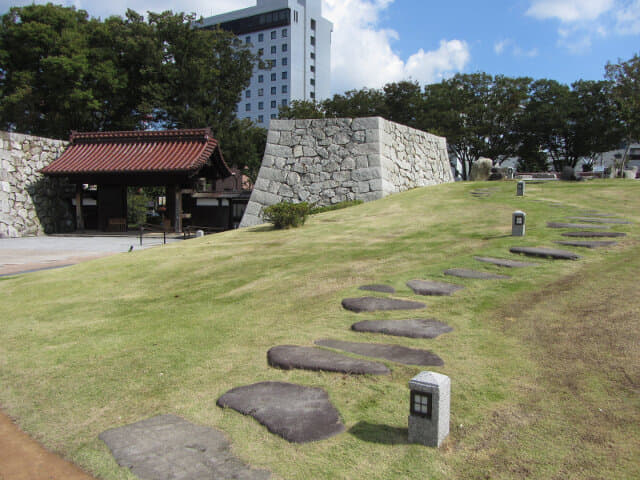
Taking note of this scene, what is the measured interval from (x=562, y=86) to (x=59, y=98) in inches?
1510

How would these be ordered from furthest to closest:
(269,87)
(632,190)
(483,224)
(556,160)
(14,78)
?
(269,87) → (556,160) → (14,78) → (632,190) → (483,224)

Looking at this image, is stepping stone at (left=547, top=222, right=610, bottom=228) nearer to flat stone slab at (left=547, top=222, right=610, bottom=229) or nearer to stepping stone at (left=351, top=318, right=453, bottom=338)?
flat stone slab at (left=547, top=222, right=610, bottom=229)

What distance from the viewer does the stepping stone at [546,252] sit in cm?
659

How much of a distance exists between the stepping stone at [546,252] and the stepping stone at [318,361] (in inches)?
171

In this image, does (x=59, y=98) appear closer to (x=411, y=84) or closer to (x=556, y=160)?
(x=411, y=84)

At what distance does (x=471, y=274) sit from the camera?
6.07m

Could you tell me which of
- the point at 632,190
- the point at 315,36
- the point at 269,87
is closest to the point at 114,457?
the point at 632,190

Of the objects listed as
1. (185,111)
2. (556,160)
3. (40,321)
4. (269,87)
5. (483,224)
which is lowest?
(40,321)

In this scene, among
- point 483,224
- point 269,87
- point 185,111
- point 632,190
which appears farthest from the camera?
point 269,87

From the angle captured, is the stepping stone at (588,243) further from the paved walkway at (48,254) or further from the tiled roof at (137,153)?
the tiled roof at (137,153)

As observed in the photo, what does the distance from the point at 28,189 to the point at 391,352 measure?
84.9 ft

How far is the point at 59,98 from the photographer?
1126 inches

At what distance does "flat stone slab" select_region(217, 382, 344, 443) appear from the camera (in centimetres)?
292

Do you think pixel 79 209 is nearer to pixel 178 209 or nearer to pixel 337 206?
pixel 178 209
